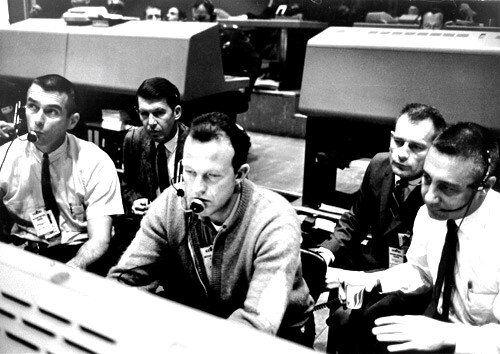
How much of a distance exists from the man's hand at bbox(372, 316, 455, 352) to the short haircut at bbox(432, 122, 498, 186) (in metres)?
0.44

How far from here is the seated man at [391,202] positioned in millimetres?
2029

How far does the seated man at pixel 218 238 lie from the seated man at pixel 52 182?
61 cm

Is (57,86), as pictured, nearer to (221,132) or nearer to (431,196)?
(221,132)

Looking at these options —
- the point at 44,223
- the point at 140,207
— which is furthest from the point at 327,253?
the point at 44,223

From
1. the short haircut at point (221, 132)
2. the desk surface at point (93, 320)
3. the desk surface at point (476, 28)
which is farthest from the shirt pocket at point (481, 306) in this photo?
the desk surface at point (476, 28)

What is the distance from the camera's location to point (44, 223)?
213 centimetres

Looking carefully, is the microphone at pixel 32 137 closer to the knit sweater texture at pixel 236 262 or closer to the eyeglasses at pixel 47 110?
the eyeglasses at pixel 47 110

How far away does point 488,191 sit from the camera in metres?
1.52

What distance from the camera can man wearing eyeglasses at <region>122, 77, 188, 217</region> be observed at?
2.59 m

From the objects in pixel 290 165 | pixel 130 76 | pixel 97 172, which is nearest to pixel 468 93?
pixel 97 172

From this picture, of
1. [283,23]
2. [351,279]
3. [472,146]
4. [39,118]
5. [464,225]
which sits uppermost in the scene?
[283,23]

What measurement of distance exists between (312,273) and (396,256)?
0.57 meters

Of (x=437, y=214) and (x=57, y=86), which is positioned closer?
(x=437, y=214)

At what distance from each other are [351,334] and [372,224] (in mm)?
746
